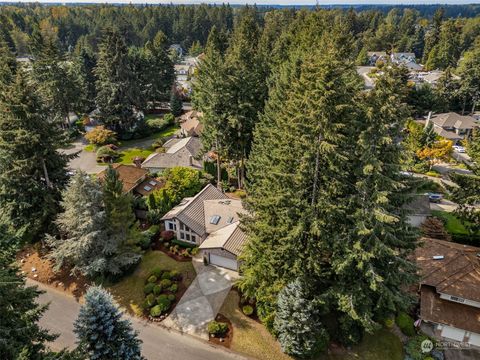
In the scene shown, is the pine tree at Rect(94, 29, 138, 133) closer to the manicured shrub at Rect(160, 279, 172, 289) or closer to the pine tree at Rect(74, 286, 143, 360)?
the manicured shrub at Rect(160, 279, 172, 289)

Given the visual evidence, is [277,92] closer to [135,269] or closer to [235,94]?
[235,94]

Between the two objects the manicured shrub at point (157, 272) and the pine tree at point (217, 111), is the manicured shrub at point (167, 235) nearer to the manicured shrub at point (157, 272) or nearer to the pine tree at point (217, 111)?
the manicured shrub at point (157, 272)

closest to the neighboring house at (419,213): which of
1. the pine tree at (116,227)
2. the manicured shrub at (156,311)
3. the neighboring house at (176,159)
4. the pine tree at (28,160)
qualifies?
the neighboring house at (176,159)

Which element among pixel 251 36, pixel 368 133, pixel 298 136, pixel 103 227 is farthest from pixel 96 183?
pixel 251 36

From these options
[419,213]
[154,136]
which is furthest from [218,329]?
[154,136]

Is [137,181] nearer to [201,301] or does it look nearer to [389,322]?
[201,301]

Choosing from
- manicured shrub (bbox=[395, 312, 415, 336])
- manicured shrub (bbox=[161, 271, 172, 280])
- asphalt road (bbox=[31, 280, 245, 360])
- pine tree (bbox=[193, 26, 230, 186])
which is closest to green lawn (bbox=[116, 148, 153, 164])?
pine tree (bbox=[193, 26, 230, 186])

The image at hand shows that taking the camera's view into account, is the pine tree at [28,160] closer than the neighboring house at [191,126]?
Yes
